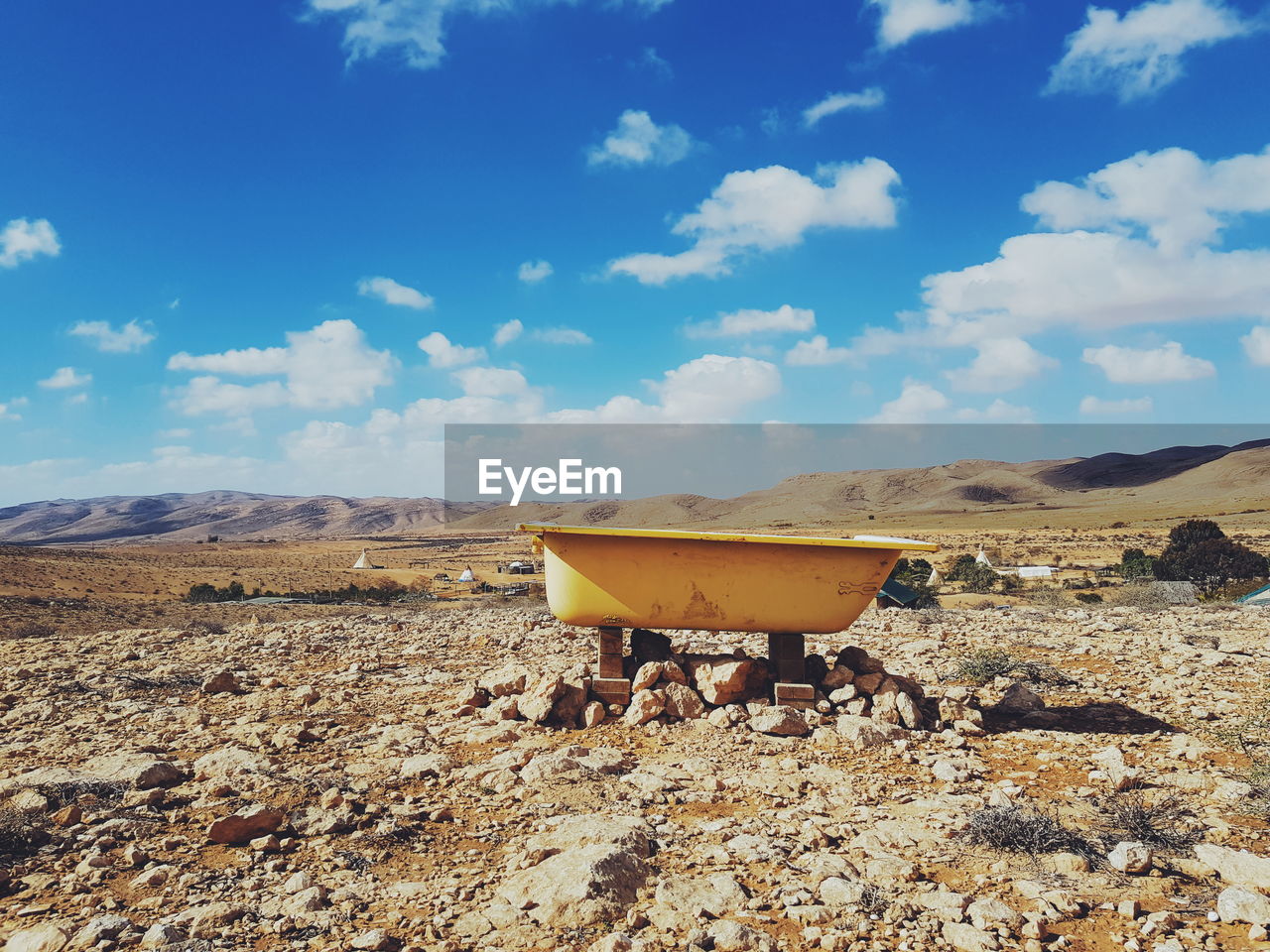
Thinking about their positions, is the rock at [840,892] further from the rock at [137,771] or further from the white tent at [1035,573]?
the white tent at [1035,573]

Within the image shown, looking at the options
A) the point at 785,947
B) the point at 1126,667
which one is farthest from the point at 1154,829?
the point at 1126,667

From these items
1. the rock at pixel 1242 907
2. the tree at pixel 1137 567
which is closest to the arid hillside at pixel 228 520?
the tree at pixel 1137 567

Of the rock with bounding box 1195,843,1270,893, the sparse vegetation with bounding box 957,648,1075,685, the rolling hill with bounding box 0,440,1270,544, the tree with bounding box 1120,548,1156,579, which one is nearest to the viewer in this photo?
the rock with bounding box 1195,843,1270,893

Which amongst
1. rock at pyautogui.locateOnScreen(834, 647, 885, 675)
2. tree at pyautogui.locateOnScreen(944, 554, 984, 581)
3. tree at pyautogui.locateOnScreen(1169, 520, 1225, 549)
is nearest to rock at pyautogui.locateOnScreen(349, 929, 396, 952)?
rock at pyautogui.locateOnScreen(834, 647, 885, 675)

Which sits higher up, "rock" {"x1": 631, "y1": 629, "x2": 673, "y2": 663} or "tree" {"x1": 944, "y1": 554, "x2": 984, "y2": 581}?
"rock" {"x1": 631, "y1": 629, "x2": 673, "y2": 663}

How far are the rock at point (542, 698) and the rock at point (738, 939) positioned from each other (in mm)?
2778

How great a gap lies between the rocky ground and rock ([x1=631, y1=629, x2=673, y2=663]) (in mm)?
24

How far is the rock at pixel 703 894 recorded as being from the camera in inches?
108

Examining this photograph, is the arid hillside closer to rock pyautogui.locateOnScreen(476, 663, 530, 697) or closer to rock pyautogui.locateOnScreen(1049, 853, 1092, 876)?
rock pyautogui.locateOnScreen(476, 663, 530, 697)

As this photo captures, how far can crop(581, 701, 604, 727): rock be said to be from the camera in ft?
17.0

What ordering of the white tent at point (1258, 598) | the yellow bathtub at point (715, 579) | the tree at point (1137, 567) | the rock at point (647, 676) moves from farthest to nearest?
the tree at point (1137, 567)
the white tent at point (1258, 598)
the rock at point (647, 676)
the yellow bathtub at point (715, 579)

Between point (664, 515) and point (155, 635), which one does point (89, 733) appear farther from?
point (664, 515)

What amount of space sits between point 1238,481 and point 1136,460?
3785 centimetres

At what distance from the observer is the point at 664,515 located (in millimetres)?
111375
